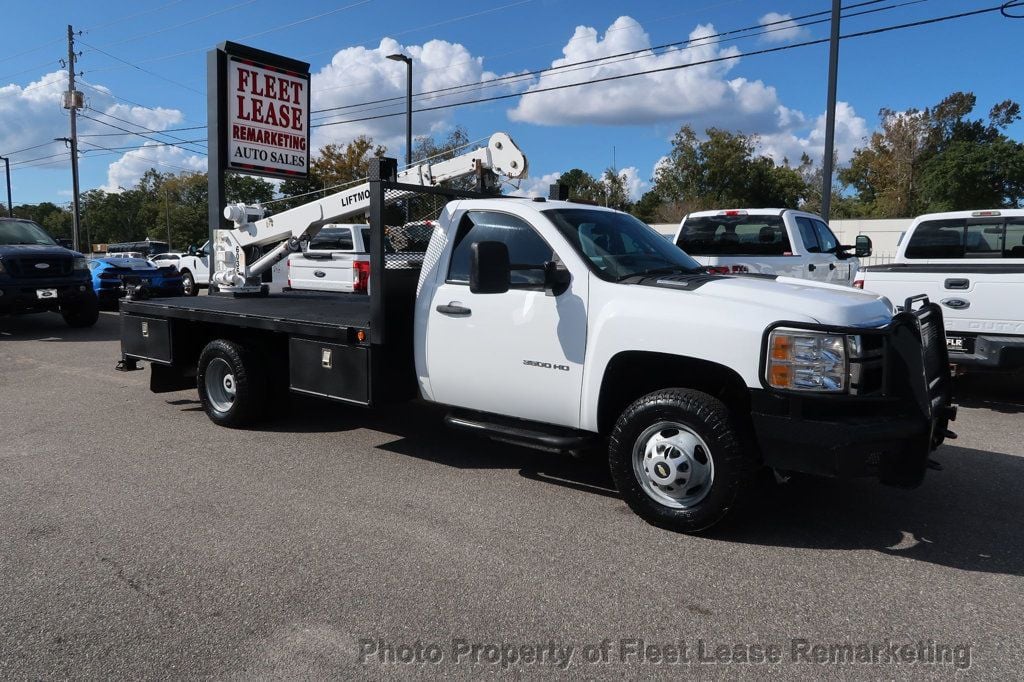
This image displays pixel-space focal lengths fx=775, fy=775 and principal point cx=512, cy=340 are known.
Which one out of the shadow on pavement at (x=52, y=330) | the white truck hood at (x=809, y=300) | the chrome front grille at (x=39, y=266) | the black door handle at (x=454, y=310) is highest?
the chrome front grille at (x=39, y=266)

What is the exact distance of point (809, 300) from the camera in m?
4.18

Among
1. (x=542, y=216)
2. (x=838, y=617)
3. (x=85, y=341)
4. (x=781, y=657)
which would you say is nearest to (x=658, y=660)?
(x=781, y=657)

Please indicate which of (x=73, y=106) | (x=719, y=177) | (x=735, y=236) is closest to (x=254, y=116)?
(x=735, y=236)

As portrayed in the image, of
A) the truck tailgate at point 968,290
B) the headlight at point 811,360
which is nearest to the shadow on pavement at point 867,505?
the headlight at point 811,360

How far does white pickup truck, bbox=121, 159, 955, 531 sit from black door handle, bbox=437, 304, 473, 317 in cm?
2

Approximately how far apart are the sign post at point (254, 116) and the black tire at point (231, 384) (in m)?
4.24

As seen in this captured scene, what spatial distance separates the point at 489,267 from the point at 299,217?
3.88m

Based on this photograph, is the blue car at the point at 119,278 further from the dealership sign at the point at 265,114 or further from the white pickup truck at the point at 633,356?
the white pickup truck at the point at 633,356

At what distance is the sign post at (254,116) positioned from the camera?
38.5 ft

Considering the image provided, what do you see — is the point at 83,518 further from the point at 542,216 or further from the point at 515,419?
the point at 542,216

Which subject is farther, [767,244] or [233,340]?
Result: [767,244]

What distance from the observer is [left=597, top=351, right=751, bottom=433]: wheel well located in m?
4.41

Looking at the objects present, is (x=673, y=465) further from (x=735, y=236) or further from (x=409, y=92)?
(x=409, y=92)

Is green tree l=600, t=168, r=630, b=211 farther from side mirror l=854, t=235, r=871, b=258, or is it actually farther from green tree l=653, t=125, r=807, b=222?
side mirror l=854, t=235, r=871, b=258
